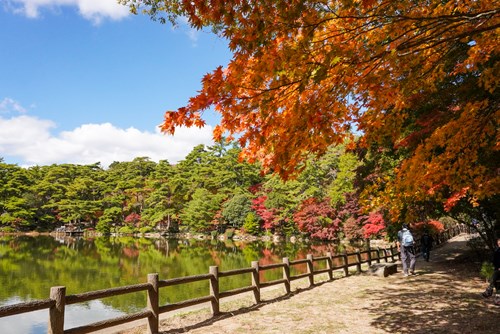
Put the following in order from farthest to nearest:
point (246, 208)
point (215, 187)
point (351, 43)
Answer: point (215, 187), point (246, 208), point (351, 43)

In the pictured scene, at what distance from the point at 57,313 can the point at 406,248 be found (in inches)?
397

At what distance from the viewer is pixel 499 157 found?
25.1 feet

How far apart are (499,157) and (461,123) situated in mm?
2842

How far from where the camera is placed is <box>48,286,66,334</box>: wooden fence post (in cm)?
464

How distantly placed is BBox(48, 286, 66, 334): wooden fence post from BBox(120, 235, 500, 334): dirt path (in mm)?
1658

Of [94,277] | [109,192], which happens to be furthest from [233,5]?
[109,192]

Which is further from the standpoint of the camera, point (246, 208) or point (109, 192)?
point (109, 192)

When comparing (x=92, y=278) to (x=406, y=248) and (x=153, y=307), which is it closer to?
(x=153, y=307)

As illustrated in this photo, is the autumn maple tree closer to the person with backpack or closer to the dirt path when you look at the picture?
the dirt path

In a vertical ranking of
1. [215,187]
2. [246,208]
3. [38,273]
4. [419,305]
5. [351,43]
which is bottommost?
[419,305]

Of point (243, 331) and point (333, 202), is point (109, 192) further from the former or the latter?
point (243, 331)

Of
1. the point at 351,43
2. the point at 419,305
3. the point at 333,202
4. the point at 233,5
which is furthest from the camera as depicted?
the point at 333,202

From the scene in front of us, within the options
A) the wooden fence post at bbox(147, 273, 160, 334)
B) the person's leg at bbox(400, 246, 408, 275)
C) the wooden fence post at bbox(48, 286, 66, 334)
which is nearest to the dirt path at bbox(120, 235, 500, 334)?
the wooden fence post at bbox(147, 273, 160, 334)

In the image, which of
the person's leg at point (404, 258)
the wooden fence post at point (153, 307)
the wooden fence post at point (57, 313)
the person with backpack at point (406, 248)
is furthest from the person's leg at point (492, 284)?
the wooden fence post at point (57, 313)
